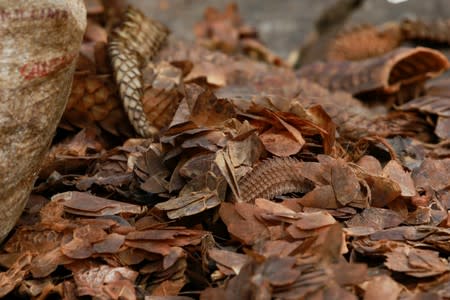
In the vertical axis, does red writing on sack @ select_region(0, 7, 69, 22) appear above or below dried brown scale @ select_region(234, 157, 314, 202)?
above

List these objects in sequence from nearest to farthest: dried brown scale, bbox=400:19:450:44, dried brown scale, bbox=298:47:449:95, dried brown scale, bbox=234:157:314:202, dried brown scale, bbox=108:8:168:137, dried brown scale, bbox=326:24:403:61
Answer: dried brown scale, bbox=234:157:314:202 < dried brown scale, bbox=108:8:168:137 < dried brown scale, bbox=298:47:449:95 < dried brown scale, bbox=400:19:450:44 < dried brown scale, bbox=326:24:403:61

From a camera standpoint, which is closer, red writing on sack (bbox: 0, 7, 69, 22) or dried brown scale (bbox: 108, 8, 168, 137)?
red writing on sack (bbox: 0, 7, 69, 22)

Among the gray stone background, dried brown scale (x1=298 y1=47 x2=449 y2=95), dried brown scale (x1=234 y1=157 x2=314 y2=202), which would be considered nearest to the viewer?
dried brown scale (x1=234 y1=157 x2=314 y2=202)

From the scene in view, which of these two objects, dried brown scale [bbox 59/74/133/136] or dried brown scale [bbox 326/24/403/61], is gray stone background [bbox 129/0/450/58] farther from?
dried brown scale [bbox 59/74/133/136]

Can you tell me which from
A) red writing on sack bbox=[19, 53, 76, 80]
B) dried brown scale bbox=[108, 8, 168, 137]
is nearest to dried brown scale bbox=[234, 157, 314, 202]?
red writing on sack bbox=[19, 53, 76, 80]

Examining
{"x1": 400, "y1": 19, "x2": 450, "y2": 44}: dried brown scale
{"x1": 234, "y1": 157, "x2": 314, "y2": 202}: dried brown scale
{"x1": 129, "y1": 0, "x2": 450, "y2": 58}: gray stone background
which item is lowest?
{"x1": 129, "y1": 0, "x2": 450, "y2": 58}: gray stone background

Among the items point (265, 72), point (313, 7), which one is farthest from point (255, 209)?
point (313, 7)

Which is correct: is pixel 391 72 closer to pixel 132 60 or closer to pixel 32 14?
pixel 132 60
